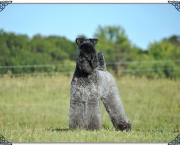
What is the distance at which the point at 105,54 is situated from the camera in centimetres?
3766

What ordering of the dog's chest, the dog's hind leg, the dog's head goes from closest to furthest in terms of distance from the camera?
the dog's head, the dog's chest, the dog's hind leg

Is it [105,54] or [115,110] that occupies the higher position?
[105,54]

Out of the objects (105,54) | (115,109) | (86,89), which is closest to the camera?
(86,89)

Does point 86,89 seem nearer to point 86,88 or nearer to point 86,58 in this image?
point 86,88

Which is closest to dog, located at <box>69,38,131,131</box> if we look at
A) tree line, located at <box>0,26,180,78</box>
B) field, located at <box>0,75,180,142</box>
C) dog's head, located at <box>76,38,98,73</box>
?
dog's head, located at <box>76,38,98,73</box>

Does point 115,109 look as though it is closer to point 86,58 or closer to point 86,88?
point 86,88

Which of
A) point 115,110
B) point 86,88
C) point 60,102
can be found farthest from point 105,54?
point 86,88

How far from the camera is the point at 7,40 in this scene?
25.2 m

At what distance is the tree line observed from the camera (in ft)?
77.5

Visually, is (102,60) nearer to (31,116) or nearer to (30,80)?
(31,116)

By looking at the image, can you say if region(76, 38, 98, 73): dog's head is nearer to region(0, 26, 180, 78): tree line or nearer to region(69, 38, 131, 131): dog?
region(69, 38, 131, 131): dog

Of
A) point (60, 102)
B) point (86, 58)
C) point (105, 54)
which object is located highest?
point (105, 54)

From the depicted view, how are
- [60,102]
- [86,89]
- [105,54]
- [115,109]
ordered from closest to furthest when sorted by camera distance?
[86,89], [115,109], [60,102], [105,54]

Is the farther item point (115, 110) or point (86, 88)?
point (115, 110)
